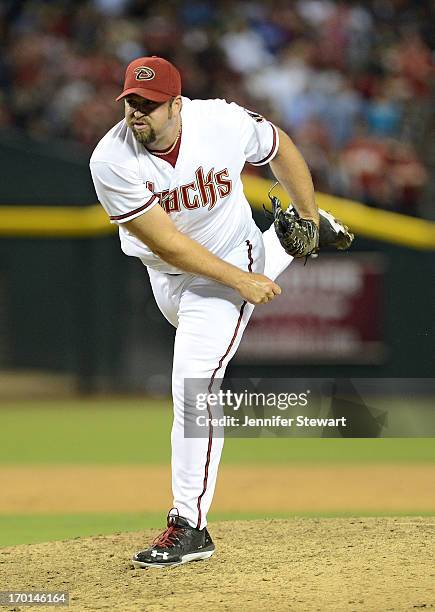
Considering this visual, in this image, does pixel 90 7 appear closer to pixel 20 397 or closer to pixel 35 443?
pixel 20 397

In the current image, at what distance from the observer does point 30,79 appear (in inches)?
498

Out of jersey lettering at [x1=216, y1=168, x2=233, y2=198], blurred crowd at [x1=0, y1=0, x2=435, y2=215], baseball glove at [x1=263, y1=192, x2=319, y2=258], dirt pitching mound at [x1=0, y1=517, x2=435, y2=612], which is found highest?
blurred crowd at [x1=0, y1=0, x2=435, y2=215]

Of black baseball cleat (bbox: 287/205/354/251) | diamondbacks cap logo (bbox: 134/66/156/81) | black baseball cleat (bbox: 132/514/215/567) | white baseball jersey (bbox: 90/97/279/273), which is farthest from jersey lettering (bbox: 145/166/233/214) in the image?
black baseball cleat (bbox: 132/514/215/567)

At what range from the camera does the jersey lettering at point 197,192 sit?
463 centimetres

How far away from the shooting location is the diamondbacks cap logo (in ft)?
14.4

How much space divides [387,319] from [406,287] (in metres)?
0.33

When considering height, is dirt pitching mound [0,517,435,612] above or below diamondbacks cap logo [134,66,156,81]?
below

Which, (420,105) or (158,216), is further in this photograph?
(420,105)

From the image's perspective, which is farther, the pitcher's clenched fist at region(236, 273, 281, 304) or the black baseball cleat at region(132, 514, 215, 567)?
the black baseball cleat at region(132, 514, 215, 567)

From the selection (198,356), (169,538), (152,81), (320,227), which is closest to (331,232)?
(320,227)

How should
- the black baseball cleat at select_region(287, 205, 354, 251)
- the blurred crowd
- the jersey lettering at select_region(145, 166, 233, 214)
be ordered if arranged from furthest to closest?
the blurred crowd
the black baseball cleat at select_region(287, 205, 354, 251)
the jersey lettering at select_region(145, 166, 233, 214)

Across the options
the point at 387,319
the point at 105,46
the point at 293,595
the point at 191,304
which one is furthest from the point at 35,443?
the point at 105,46

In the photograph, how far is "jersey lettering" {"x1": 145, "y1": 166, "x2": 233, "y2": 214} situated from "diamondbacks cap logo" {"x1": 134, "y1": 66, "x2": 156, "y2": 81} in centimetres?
42

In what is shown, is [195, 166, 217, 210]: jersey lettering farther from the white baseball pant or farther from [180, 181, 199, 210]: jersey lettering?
the white baseball pant
